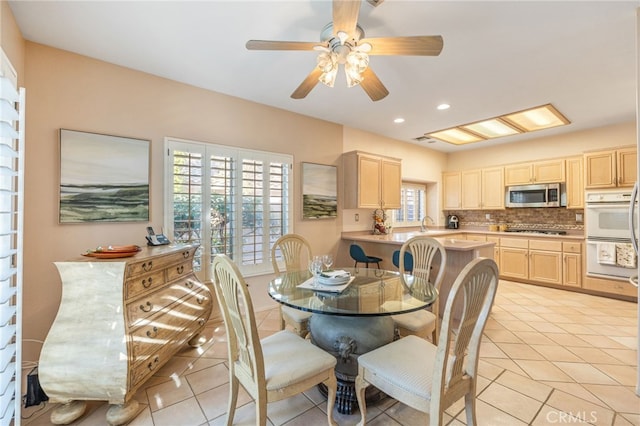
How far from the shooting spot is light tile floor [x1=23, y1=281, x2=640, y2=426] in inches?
67.2

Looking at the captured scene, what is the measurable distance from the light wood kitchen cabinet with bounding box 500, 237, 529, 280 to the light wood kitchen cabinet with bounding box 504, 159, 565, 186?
1108mm

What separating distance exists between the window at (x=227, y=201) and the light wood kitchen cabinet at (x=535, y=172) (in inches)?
169

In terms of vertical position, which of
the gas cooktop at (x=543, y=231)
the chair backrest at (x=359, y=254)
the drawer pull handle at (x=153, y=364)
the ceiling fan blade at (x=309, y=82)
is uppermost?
the ceiling fan blade at (x=309, y=82)

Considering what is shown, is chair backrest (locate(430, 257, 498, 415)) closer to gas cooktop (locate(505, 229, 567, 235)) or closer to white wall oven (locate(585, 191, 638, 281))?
white wall oven (locate(585, 191, 638, 281))

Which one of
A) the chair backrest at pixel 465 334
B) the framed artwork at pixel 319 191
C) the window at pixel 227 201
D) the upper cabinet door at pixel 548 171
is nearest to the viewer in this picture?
the chair backrest at pixel 465 334

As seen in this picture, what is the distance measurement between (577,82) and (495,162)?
111 inches

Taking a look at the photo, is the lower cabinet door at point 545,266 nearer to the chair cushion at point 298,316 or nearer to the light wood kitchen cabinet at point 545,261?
the light wood kitchen cabinet at point 545,261

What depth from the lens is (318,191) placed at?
4.05m

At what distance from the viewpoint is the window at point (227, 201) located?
2896mm

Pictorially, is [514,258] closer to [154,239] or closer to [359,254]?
[359,254]

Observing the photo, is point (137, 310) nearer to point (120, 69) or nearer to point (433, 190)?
point (120, 69)

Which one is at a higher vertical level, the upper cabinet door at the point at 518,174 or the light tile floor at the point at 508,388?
the upper cabinet door at the point at 518,174

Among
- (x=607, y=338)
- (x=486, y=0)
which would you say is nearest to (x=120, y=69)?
(x=486, y=0)

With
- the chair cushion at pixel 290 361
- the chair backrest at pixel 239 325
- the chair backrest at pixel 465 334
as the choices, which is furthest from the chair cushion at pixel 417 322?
the chair backrest at pixel 239 325
